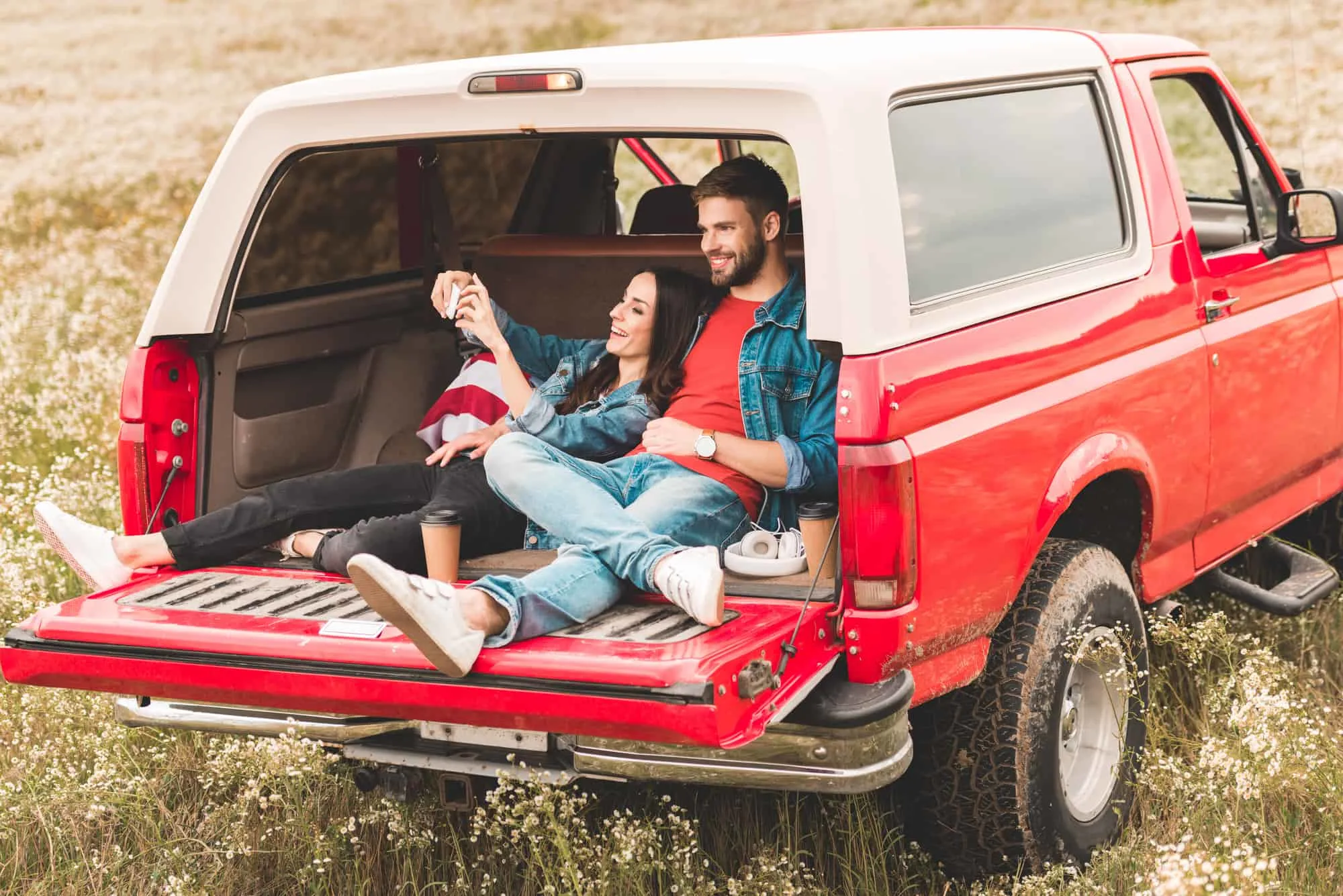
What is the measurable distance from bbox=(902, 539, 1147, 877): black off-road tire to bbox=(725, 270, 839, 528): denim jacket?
0.57 m

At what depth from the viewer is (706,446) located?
3.98 m

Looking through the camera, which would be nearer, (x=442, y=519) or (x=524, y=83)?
(x=524, y=83)

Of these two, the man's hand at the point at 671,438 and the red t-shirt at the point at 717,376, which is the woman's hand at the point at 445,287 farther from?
the man's hand at the point at 671,438

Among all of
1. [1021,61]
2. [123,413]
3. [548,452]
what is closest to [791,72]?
[1021,61]

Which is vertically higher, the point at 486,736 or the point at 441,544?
the point at 441,544

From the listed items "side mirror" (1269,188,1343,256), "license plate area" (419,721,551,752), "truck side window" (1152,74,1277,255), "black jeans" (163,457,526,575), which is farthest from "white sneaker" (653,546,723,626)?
"side mirror" (1269,188,1343,256)

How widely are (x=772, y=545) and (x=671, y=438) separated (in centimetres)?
46

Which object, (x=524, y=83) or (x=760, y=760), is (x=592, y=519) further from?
(x=524, y=83)

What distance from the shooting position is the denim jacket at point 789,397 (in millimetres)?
3986

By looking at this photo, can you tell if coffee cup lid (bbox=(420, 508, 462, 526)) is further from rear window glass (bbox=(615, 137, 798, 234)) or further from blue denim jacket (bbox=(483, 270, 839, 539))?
rear window glass (bbox=(615, 137, 798, 234))

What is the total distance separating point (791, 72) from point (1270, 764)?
6.26 ft

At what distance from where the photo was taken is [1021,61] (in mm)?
4020

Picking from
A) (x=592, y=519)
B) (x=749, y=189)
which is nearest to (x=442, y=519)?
(x=592, y=519)

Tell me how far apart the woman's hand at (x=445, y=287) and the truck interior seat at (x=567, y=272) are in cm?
77
